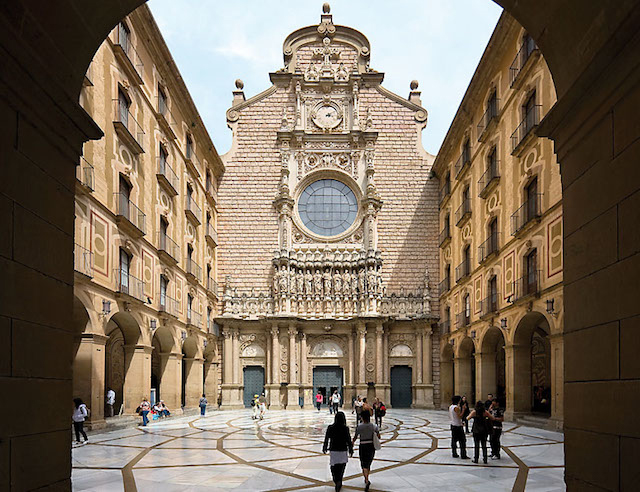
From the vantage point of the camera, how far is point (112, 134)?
69.5 ft

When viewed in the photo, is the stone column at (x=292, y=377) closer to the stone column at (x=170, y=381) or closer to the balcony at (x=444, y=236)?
the stone column at (x=170, y=381)

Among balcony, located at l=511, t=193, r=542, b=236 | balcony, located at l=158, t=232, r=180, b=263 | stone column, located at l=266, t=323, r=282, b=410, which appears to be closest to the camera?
balcony, located at l=511, t=193, r=542, b=236

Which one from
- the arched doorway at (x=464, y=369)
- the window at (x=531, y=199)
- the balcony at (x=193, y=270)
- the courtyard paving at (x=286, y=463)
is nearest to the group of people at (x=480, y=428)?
the courtyard paving at (x=286, y=463)

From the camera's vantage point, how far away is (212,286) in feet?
122

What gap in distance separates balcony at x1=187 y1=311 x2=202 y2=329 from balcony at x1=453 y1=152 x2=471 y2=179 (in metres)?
16.1

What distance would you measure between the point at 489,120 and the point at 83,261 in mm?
18058

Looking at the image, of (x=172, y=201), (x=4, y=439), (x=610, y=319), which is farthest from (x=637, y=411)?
(x=172, y=201)

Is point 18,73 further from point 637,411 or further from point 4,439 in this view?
point 637,411

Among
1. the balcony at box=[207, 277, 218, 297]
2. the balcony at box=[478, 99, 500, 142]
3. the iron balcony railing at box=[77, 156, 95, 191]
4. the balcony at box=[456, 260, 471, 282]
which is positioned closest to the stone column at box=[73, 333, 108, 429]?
the iron balcony railing at box=[77, 156, 95, 191]

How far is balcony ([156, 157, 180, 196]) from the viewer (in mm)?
26359

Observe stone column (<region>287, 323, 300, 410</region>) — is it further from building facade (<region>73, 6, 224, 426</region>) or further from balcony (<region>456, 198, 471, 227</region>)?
balcony (<region>456, 198, 471, 227</region>)

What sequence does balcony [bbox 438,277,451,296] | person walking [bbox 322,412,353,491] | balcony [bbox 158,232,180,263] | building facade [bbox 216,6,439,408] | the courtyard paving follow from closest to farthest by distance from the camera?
1. person walking [bbox 322,412,353,491]
2. the courtyard paving
3. balcony [bbox 158,232,180,263]
4. balcony [bbox 438,277,451,296]
5. building facade [bbox 216,6,439,408]

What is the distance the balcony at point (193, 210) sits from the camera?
3112cm

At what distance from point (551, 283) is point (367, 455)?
11.8 meters
